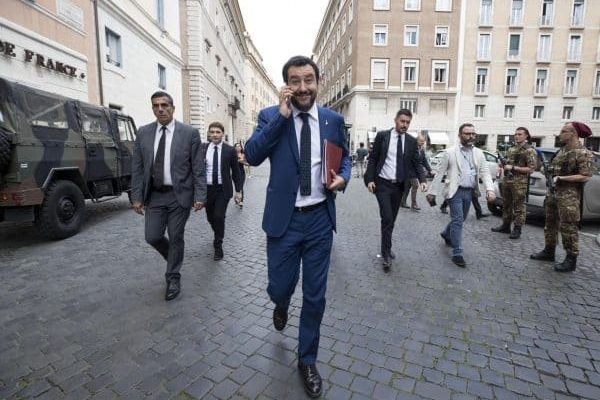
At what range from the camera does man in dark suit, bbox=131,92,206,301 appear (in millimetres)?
3771

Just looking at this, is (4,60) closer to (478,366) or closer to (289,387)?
(289,387)

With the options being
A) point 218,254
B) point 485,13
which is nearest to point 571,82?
point 485,13

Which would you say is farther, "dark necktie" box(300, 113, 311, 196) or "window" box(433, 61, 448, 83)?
"window" box(433, 61, 448, 83)

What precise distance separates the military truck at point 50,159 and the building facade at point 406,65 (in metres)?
29.9

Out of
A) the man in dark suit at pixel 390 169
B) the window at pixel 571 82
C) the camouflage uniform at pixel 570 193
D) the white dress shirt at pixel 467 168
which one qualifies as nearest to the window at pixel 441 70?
the window at pixel 571 82

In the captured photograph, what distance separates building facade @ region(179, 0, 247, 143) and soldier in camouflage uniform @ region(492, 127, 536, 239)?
21.0m

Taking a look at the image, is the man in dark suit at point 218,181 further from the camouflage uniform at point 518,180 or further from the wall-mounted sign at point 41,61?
the wall-mounted sign at point 41,61

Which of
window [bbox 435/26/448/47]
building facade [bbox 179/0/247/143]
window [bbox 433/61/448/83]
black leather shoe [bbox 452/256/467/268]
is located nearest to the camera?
black leather shoe [bbox 452/256/467/268]

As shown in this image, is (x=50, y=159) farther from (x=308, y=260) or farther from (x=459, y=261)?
(x=459, y=261)

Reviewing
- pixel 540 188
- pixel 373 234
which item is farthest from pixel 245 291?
pixel 540 188

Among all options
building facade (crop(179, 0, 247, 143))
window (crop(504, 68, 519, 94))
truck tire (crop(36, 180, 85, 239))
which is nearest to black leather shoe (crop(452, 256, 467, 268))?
truck tire (crop(36, 180, 85, 239))

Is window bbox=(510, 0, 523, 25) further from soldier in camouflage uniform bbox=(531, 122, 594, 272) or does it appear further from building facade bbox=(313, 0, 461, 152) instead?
soldier in camouflage uniform bbox=(531, 122, 594, 272)

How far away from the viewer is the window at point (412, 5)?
112ft

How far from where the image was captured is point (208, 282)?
4254 millimetres
